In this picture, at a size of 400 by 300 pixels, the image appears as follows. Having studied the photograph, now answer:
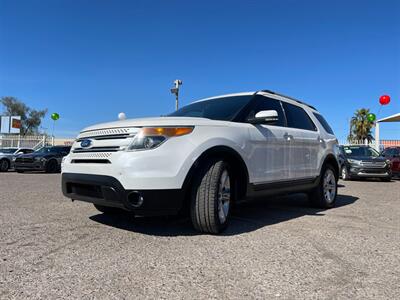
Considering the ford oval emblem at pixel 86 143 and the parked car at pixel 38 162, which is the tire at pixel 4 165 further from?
the ford oval emblem at pixel 86 143

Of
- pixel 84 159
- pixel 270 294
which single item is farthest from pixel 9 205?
pixel 270 294

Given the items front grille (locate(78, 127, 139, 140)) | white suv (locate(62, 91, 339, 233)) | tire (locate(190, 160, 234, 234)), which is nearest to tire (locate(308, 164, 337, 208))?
white suv (locate(62, 91, 339, 233))

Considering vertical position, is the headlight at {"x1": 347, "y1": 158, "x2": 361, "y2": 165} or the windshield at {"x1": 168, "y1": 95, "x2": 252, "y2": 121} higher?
the windshield at {"x1": 168, "y1": 95, "x2": 252, "y2": 121}

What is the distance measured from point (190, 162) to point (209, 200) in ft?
1.49

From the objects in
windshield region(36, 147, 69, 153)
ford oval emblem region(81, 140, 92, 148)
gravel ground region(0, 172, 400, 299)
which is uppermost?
ford oval emblem region(81, 140, 92, 148)

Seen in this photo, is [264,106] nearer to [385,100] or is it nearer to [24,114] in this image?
[385,100]

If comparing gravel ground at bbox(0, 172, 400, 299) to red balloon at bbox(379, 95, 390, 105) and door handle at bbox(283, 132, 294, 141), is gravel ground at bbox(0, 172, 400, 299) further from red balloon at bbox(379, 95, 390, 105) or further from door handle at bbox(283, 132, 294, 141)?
red balloon at bbox(379, 95, 390, 105)

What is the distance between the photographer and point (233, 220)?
4.77m

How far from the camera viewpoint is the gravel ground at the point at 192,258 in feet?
7.99

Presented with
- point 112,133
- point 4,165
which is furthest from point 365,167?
point 4,165

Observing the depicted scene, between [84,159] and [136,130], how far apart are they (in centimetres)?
79

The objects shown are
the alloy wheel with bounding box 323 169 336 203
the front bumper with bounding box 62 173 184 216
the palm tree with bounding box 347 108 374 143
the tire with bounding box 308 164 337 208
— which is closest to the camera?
the front bumper with bounding box 62 173 184 216

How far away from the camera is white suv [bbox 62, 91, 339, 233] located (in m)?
3.49

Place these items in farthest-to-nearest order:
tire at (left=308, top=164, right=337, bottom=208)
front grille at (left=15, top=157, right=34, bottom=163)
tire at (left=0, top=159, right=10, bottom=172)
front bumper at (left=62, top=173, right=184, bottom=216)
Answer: tire at (left=0, top=159, right=10, bottom=172) < front grille at (left=15, top=157, right=34, bottom=163) < tire at (left=308, top=164, right=337, bottom=208) < front bumper at (left=62, top=173, right=184, bottom=216)
